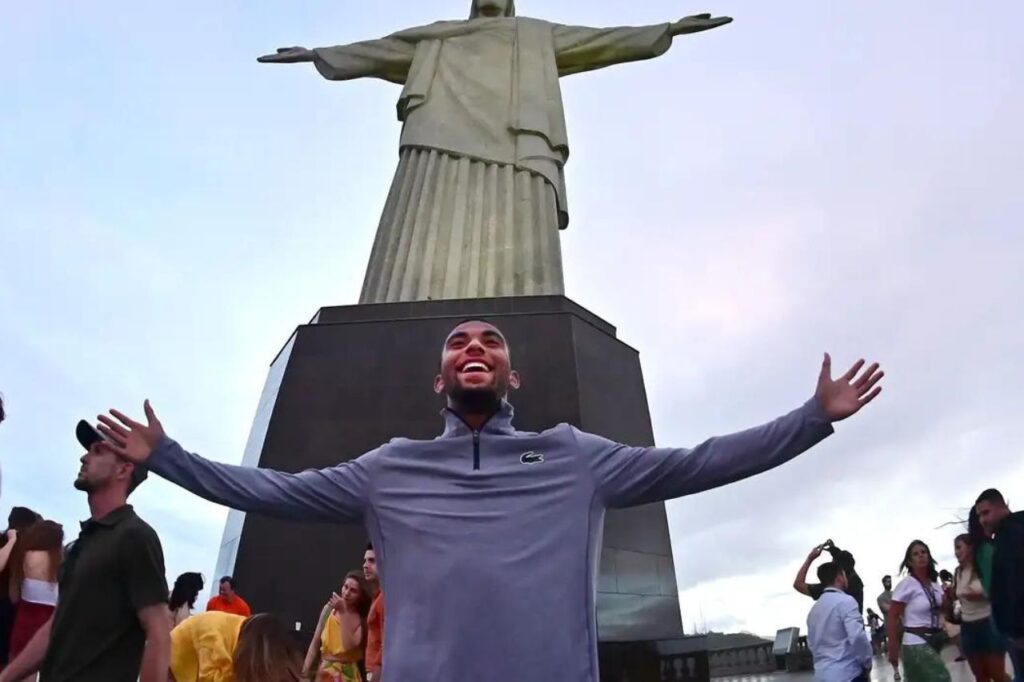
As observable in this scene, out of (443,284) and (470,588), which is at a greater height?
(443,284)

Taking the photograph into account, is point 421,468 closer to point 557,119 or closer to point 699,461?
point 699,461

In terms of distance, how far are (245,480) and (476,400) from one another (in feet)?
1.92

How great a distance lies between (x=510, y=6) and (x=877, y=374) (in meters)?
10.0

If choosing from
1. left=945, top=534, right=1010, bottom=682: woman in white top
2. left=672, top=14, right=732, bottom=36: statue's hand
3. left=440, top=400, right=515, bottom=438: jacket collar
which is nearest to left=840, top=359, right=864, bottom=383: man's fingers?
left=440, top=400, right=515, bottom=438: jacket collar

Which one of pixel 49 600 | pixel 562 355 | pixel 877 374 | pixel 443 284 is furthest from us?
pixel 443 284

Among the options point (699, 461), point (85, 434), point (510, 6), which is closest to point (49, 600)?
point (85, 434)

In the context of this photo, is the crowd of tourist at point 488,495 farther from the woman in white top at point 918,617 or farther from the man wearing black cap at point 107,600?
the woman in white top at point 918,617

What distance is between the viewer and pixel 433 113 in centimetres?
966

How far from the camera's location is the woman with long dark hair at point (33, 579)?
13.6 feet

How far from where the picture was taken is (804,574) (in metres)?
5.64

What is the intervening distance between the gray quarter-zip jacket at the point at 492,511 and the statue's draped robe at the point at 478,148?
6.38m

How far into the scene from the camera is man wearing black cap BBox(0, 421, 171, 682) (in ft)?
8.88

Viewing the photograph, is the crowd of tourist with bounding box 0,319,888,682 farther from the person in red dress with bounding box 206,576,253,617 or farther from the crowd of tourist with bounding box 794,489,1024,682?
the person in red dress with bounding box 206,576,253,617

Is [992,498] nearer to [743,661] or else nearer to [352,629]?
[352,629]
